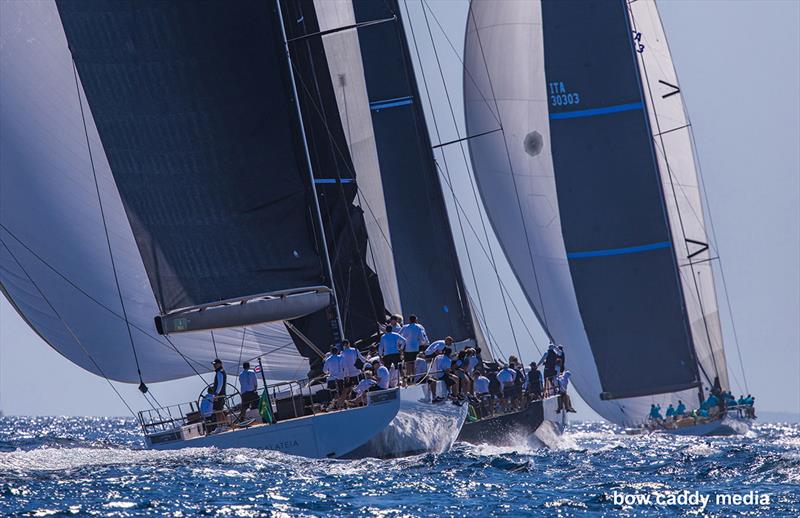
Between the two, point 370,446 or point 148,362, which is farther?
point 148,362

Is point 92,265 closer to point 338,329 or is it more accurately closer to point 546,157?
point 338,329

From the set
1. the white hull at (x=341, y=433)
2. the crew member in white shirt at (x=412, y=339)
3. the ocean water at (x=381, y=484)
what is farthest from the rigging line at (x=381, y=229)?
the white hull at (x=341, y=433)

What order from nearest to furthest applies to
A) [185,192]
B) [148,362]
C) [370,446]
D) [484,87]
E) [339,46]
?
[370,446] < [185,192] < [148,362] < [339,46] < [484,87]

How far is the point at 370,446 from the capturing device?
1738cm

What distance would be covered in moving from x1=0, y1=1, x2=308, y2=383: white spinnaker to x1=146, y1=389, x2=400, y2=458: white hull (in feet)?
12.9

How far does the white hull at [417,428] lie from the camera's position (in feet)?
57.3

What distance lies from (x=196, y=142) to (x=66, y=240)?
A: 2510 mm

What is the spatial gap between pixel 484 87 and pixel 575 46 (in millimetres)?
2352

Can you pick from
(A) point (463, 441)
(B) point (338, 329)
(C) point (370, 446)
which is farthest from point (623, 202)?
(C) point (370, 446)

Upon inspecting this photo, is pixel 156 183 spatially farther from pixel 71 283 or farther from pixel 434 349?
pixel 434 349

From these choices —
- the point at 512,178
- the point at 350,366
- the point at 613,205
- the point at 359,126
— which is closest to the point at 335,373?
the point at 350,366

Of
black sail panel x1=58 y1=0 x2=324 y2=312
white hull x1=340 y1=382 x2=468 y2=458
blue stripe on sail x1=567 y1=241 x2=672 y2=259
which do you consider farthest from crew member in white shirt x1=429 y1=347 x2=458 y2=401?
blue stripe on sail x1=567 y1=241 x2=672 y2=259

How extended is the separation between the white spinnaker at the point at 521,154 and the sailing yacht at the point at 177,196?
39.8ft

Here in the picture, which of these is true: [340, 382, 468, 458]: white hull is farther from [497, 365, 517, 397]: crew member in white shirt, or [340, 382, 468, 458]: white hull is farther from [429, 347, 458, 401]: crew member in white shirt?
[497, 365, 517, 397]: crew member in white shirt
